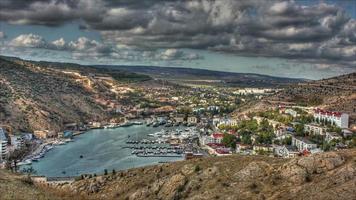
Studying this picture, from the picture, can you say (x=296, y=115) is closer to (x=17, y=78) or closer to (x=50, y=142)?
(x=50, y=142)

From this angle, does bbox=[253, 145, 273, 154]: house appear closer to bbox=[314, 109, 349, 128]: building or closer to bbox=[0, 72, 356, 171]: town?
bbox=[0, 72, 356, 171]: town

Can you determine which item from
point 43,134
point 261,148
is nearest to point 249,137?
point 261,148

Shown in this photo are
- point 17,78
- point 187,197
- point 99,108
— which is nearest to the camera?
point 187,197

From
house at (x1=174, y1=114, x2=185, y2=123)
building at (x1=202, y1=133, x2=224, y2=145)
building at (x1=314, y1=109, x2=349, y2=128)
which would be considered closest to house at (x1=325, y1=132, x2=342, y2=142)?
building at (x1=314, y1=109, x2=349, y2=128)

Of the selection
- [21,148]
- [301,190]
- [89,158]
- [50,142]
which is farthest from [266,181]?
[50,142]

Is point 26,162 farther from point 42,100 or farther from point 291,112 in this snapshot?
point 291,112
